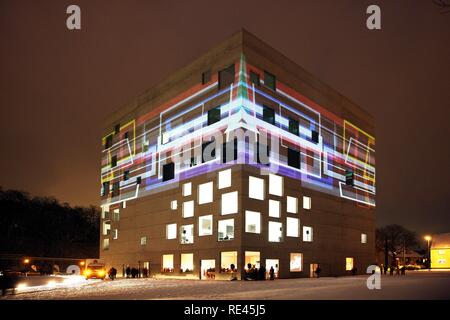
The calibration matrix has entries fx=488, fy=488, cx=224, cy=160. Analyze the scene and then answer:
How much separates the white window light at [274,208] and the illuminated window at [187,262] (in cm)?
962

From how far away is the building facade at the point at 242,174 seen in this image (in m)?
47.3

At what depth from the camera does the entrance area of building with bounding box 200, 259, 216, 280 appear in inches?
1885

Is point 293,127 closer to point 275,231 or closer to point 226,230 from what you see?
point 275,231

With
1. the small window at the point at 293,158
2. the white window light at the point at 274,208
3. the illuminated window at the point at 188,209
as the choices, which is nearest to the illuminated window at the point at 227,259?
the white window light at the point at 274,208

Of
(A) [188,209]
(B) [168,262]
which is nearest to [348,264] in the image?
(A) [188,209]

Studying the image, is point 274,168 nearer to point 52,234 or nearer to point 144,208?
point 144,208

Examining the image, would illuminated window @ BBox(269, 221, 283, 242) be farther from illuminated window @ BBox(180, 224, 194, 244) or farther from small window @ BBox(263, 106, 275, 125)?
small window @ BBox(263, 106, 275, 125)

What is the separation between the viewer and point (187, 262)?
5191 cm

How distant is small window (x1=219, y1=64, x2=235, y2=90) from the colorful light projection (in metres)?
0.65

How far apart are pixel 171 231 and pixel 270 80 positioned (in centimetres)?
2019

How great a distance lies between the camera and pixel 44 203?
343ft

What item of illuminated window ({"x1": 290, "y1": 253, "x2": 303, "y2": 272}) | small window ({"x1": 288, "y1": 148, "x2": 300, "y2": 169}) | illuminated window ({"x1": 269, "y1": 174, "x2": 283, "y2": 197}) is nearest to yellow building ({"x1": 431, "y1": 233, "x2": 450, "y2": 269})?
illuminated window ({"x1": 290, "y1": 253, "x2": 303, "y2": 272})
